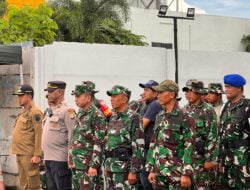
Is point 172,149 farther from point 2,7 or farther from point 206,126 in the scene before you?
point 2,7

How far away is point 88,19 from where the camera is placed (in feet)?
68.9


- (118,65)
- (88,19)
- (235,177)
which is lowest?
(235,177)

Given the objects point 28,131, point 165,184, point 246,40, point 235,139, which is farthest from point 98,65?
point 246,40

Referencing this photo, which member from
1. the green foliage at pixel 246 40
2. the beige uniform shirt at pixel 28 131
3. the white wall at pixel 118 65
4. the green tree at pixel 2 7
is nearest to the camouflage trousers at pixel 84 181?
the beige uniform shirt at pixel 28 131

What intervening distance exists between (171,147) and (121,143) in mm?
815

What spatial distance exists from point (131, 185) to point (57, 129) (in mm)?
1544

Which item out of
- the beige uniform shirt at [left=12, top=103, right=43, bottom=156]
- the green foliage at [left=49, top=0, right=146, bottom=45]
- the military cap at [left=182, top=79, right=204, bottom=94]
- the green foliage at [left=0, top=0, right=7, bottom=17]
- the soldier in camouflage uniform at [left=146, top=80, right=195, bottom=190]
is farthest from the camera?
the green foliage at [left=49, top=0, right=146, bottom=45]

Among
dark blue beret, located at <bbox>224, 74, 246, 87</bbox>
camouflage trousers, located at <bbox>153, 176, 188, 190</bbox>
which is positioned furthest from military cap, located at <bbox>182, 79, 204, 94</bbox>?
camouflage trousers, located at <bbox>153, 176, 188, 190</bbox>

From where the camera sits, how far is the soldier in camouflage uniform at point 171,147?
5.92 metres

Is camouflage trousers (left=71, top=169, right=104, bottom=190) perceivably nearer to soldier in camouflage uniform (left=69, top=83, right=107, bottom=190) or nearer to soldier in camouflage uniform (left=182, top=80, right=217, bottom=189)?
soldier in camouflage uniform (left=69, top=83, right=107, bottom=190)

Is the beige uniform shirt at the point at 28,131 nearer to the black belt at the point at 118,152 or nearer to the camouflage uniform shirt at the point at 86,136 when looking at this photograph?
the camouflage uniform shirt at the point at 86,136

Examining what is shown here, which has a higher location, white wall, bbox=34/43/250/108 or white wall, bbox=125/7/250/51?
white wall, bbox=125/7/250/51

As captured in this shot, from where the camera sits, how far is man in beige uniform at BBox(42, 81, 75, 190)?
24.9 ft

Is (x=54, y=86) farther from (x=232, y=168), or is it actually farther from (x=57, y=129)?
(x=232, y=168)
